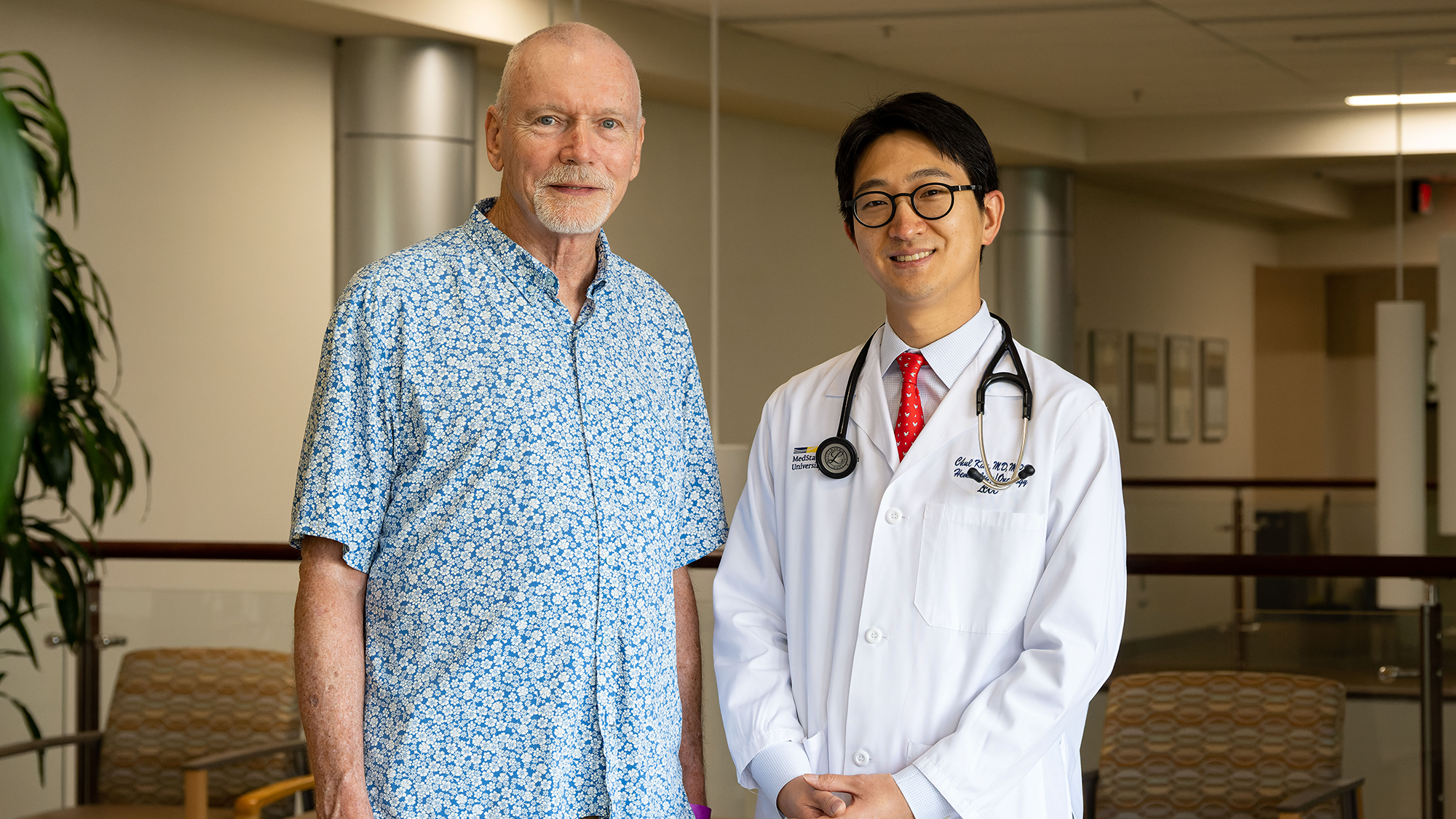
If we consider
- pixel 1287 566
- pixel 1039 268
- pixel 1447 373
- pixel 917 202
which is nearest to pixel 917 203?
pixel 917 202

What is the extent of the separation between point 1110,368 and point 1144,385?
1.69ft

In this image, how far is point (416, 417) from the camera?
1.71m

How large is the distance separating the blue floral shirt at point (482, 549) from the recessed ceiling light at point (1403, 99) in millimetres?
5647

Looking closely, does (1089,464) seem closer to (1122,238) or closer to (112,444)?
(112,444)

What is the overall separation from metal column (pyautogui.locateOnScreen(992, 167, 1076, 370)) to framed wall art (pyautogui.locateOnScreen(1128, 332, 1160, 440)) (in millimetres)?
1168

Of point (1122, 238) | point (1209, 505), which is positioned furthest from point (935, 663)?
point (1122, 238)

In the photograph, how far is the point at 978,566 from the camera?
1771mm

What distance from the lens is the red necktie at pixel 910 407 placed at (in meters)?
1.91

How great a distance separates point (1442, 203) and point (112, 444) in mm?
5304

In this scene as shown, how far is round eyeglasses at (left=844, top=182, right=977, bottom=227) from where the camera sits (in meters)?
1.83

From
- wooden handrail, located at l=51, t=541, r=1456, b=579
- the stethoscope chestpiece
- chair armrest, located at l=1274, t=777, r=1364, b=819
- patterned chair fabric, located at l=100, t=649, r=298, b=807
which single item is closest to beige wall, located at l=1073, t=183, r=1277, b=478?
wooden handrail, located at l=51, t=541, r=1456, b=579

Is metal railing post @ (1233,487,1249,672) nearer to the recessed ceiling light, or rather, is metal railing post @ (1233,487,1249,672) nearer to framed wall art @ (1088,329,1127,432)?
the recessed ceiling light

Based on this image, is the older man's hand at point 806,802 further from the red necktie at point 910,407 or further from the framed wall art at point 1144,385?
the framed wall art at point 1144,385

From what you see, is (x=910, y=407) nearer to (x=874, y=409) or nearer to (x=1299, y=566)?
(x=874, y=409)
